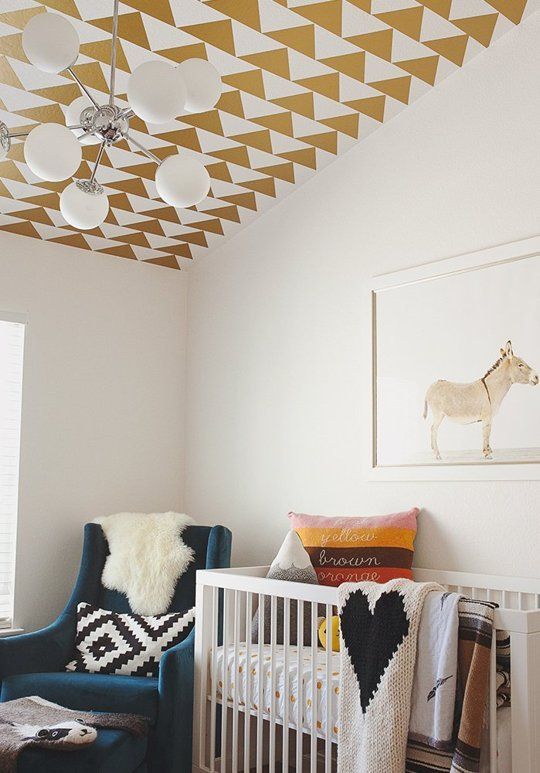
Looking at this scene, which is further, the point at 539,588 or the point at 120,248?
the point at 120,248

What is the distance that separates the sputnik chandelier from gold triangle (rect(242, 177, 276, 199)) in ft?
5.03

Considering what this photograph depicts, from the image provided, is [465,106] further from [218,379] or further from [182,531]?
[182,531]

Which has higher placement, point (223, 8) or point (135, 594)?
point (223, 8)

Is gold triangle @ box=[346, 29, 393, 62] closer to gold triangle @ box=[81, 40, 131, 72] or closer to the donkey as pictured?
gold triangle @ box=[81, 40, 131, 72]

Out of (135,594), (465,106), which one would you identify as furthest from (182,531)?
(465,106)

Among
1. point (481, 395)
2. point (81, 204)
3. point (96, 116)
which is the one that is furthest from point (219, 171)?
point (96, 116)

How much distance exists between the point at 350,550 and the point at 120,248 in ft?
5.62

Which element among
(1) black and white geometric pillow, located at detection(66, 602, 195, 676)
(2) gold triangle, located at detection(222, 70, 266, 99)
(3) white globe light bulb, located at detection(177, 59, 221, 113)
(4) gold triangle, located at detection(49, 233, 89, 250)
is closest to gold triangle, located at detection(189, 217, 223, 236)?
(4) gold triangle, located at detection(49, 233, 89, 250)

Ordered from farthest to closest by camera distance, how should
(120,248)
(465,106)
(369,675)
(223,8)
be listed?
(120,248) → (465,106) → (223,8) → (369,675)

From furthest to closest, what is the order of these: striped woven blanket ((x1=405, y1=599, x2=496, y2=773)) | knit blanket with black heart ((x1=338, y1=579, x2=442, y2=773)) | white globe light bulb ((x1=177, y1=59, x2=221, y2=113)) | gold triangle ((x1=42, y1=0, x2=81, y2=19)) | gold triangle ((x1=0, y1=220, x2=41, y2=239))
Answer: gold triangle ((x1=0, y1=220, x2=41, y2=239))
gold triangle ((x1=42, y1=0, x2=81, y2=19))
knit blanket with black heart ((x1=338, y1=579, x2=442, y2=773))
striped woven blanket ((x1=405, y1=599, x2=496, y2=773))
white globe light bulb ((x1=177, y1=59, x2=221, y2=113))

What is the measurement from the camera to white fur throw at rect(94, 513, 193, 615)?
317cm

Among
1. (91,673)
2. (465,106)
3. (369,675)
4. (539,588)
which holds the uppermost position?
(465,106)

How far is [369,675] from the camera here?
2100 millimetres

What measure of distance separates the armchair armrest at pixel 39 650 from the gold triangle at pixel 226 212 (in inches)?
68.5
